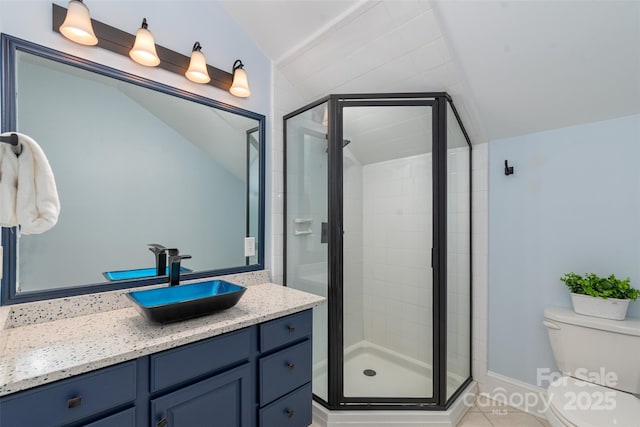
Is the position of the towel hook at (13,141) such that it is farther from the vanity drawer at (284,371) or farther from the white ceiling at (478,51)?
the white ceiling at (478,51)

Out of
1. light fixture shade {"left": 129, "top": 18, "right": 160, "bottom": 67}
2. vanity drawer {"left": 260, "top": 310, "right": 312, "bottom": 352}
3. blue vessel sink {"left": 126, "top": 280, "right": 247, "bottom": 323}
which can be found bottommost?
vanity drawer {"left": 260, "top": 310, "right": 312, "bottom": 352}

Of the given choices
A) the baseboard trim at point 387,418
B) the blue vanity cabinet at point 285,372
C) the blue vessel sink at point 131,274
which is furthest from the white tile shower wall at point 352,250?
the blue vessel sink at point 131,274

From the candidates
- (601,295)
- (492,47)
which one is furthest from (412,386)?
(492,47)

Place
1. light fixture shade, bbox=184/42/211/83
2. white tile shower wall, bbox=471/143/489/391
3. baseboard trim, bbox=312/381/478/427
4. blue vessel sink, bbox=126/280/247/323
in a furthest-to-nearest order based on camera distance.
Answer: white tile shower wall, bbox=471/143/489/391 → baseboard trim, bbox=312/381/478/427 → light fixture shade, bbox=184/42/211/83 → blue vessel sink, bbox=126/280/247/323

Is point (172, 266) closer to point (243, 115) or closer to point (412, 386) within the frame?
point (243, 115)

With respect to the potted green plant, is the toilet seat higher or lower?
lower

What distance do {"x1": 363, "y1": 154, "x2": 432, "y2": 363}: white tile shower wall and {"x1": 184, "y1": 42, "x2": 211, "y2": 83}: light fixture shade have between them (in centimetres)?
127

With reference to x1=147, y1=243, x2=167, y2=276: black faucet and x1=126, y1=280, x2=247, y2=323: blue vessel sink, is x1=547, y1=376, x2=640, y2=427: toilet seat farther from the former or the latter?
x1=147, y1=243, x2=167, y2=276: black faucet

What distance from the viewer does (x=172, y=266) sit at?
152 centimetres

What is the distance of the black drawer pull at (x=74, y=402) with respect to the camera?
0.84 m

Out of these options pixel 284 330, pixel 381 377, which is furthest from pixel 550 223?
pixel 284 330

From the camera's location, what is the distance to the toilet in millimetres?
1306

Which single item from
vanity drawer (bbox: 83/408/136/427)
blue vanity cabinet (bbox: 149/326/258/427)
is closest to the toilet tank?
blue vanity cabinet (bbox: 149/326/258/427)

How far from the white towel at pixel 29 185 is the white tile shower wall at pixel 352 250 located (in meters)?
1.41
